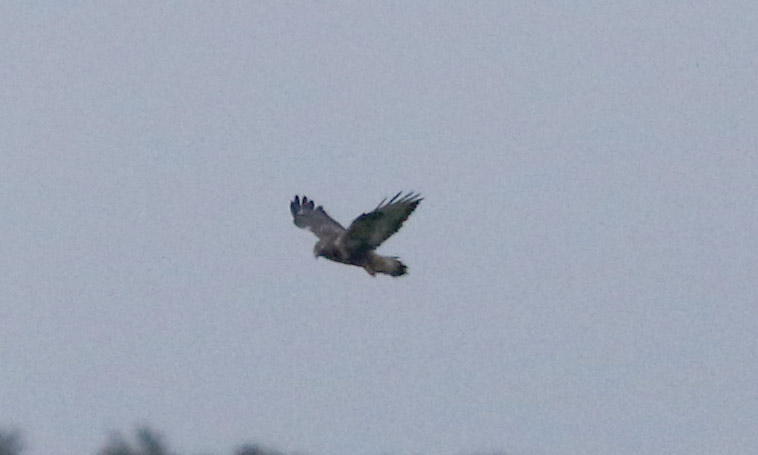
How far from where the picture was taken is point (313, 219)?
30422mm

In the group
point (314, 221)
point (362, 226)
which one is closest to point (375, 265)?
point (362, 226)

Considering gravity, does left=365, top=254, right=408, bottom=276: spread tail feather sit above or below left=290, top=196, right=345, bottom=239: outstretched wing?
below

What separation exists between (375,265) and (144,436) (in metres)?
6.55

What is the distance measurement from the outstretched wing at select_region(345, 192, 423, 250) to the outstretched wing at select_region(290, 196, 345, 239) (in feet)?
3.70

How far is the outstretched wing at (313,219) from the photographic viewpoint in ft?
97.3

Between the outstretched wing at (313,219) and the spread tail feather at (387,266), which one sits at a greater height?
the outstretched wing at (313,219)

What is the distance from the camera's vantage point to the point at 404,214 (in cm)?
2748

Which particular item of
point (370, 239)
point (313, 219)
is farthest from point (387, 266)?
point (313, 219)

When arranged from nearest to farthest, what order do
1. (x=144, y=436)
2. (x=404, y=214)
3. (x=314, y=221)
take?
(x=404, y=214) → (x=314, y=221) → (x=144, y=436)

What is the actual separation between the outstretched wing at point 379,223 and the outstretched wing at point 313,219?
1.13 m

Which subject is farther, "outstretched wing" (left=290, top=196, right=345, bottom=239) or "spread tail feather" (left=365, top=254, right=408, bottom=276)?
"outstretched wing" (left=290, top=196, right=345, bottom=239)

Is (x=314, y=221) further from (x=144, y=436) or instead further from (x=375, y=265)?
(x=144, y=436)

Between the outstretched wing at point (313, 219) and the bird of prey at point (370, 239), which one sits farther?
the outstretched wing at point (313, 219)

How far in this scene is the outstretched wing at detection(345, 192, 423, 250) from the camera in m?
27.4
